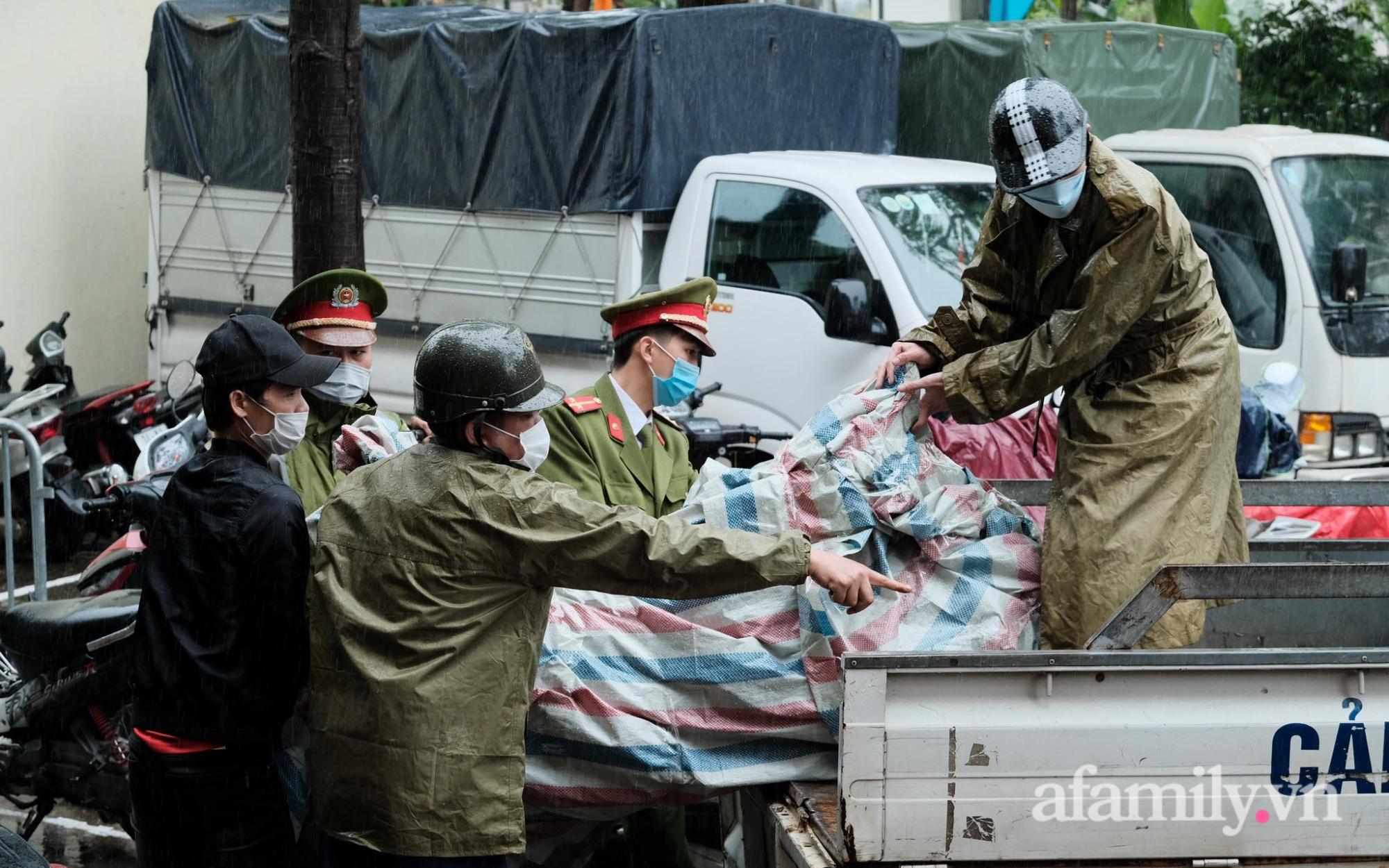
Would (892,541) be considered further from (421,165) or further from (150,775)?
(421,165)

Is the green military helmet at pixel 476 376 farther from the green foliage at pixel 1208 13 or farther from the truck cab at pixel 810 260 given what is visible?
the green foliage at pixel 1208 13

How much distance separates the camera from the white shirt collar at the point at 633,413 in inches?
167

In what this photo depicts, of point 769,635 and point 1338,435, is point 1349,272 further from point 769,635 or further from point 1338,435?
point 769,635

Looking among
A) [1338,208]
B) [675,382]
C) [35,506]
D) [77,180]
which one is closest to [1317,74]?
[1338,208]

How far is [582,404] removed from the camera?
4.15m

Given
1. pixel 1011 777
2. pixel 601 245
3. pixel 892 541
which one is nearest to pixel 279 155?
pixel 601 245

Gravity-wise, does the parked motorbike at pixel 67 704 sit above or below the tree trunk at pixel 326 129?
below

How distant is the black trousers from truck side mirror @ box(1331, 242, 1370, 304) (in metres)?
5.80

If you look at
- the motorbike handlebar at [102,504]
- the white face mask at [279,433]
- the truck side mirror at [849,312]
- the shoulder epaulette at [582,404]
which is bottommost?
the motorbike handlebar at [102,504]

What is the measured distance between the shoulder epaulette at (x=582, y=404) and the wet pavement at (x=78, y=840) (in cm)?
231

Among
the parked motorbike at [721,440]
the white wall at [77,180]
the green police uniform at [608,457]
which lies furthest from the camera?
the white wall at [77,180]

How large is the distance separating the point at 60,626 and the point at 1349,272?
18.9 ft

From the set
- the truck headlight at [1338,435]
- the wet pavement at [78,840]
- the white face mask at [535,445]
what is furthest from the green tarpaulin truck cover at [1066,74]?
the white face mask at [535,445]

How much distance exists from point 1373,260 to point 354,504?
20.7 ft
